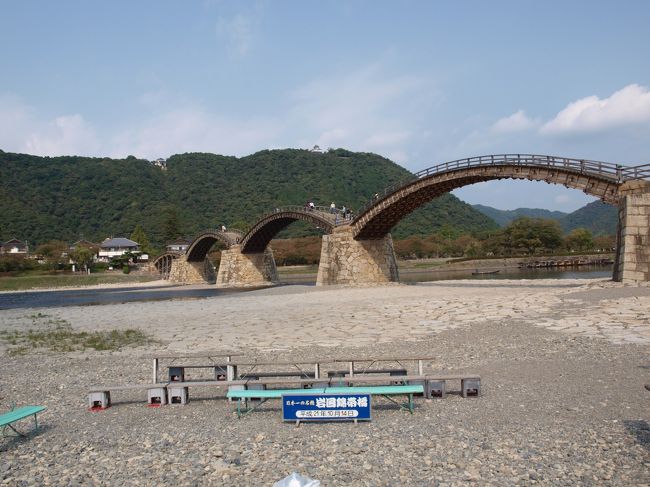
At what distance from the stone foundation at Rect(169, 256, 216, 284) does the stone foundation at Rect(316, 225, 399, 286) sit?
145 ft

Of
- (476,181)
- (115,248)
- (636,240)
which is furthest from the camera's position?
(115,248)

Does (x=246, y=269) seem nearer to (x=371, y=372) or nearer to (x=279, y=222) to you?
(x=279, y=222)

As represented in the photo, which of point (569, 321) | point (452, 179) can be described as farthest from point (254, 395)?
point (452, 179)

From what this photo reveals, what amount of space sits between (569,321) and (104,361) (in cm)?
1246

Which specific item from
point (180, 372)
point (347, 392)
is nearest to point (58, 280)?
point (180, 372)

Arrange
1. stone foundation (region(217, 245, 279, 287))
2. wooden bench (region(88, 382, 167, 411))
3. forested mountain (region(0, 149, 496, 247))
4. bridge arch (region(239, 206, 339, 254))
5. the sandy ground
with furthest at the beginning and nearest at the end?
1. forested mountain (region(0, 149, 496, 247))
2. stone foundation (region(217, 245, 279, 287))
3. bridge arch (region(239, 206, 339, 254))
4. the sandy ground
5. wooden bench (region(88, 382, 167, 411))

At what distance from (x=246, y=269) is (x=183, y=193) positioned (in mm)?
101835

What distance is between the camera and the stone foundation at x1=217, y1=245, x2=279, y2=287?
199 ft

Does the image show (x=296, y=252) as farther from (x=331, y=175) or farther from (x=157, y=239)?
(x=331, y=175)

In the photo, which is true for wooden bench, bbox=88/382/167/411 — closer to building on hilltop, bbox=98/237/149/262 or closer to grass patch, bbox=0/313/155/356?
grass patch, bbox=0/313/155/356

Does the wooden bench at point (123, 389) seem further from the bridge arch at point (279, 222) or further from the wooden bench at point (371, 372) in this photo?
the bridge arch at point (279, 222)

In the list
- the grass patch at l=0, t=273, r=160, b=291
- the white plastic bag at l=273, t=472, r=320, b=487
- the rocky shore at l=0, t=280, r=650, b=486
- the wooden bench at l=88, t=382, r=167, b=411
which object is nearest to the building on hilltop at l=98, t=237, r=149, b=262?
the grass patch at l=0, t=273, r=160, b=291

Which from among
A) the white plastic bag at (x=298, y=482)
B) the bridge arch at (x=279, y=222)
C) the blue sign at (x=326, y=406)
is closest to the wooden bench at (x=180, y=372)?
the blue sign at (x=326, y=406)

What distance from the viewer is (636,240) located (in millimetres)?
20250
